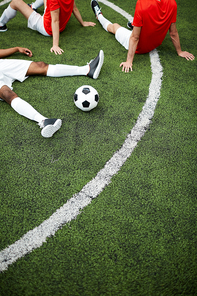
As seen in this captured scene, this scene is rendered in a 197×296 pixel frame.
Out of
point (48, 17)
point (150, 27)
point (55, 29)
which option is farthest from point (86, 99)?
point (48, 17)

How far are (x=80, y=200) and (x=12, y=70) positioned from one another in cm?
229

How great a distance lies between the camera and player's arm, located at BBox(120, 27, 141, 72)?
10.1 feet

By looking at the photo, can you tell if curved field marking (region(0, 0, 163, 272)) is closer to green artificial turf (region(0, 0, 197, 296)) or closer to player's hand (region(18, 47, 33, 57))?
green artificial turf (region(0, 0, 197, 296))

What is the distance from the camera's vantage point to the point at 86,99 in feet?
8.47

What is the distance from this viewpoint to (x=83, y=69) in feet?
10.3

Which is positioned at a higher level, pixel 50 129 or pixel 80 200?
pixel 50 129

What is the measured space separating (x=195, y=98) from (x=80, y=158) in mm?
1940

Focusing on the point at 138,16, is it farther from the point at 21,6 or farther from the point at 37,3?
the point at 37,3

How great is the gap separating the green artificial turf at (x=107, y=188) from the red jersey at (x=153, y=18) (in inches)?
16.7

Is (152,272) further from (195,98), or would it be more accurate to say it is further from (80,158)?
(195,98)

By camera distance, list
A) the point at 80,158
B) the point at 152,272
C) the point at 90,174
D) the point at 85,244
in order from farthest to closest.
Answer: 1. the point at 80,158
2. the point at 90,174
3. the point at 85,244
4. the point at 152,272

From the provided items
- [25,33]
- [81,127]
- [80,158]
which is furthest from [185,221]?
[25,33]

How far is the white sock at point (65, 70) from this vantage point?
3.09 metres

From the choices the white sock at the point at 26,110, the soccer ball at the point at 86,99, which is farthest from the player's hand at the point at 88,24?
the white sock at the point at 26,110
